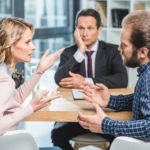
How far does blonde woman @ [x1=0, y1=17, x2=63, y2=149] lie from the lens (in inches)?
67.6

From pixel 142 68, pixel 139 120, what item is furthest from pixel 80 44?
pixel 139 120

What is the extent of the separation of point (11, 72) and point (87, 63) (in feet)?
3.91

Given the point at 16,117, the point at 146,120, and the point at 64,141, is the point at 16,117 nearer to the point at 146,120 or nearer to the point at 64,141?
the point at 146,120

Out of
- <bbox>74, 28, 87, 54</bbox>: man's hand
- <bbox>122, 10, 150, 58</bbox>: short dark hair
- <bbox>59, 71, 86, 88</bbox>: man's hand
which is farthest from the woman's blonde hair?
<bbox>74, 28, 87, 54</bbox>: man's hand

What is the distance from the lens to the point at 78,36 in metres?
3.00

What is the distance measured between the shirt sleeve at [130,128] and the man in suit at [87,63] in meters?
0.91

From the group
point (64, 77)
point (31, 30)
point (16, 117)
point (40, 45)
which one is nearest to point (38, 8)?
point (40, 45)

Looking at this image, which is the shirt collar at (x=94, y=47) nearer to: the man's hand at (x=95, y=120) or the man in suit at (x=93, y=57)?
Result: the man in suit at (x=93, y=57)

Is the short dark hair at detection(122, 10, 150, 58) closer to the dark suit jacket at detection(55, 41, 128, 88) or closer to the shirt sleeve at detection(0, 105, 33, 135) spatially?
the shirt sleeve at detection(0, 105, 33, 135)

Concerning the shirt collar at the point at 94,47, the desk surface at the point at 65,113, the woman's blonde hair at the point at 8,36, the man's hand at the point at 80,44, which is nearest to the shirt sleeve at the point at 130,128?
the desk surface at the point at 65,113

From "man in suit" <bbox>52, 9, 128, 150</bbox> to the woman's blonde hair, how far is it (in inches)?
28.3

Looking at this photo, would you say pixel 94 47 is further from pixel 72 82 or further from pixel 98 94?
pixel 98 94

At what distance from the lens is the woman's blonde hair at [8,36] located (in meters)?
1.89

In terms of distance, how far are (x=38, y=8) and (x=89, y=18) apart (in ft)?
9.33
